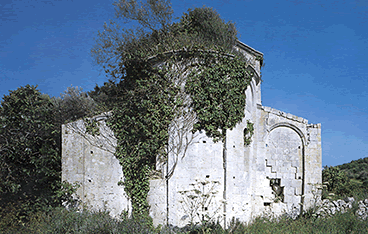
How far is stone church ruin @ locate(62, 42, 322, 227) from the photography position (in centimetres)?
962

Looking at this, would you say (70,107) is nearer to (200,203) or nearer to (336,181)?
(200,203)

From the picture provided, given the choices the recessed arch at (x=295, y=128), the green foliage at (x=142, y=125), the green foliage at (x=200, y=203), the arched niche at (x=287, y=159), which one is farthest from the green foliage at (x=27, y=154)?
the recessed arch at (x=295, y=128)

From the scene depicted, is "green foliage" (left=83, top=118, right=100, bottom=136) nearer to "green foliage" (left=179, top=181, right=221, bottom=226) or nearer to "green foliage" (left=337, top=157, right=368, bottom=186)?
"green foliage" (left=179, top=181, right=221, bottom=226)

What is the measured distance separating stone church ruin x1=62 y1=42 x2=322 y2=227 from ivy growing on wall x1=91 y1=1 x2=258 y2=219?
486mm

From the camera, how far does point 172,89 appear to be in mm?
10102

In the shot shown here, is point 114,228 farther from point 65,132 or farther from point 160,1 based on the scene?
point 160,1

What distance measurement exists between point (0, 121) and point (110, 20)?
6.33m

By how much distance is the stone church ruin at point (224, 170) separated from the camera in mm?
9617

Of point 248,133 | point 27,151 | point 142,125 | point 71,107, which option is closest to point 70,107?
point 71,107

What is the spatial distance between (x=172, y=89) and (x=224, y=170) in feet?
11.2

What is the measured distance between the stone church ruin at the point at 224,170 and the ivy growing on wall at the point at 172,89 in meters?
0.49

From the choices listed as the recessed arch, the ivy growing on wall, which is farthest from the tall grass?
the recessed arch

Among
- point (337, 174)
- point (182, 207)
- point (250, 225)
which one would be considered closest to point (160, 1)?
point (182, 207)

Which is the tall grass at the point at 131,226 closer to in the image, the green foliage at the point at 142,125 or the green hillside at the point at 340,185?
the green foliage at the point at 142,125
